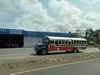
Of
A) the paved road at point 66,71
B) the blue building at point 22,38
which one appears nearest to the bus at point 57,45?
the paved road at point 66,71

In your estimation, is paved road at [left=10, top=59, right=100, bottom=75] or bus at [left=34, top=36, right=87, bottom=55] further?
bus at [left=34, top=36, right=87, bottom=55]

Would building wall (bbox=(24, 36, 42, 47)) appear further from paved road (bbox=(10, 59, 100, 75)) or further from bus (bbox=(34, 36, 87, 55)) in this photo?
paved road (bbox=(10, 59, 100, 75))

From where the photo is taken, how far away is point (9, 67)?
984cm

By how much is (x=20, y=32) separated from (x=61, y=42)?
22.5 m

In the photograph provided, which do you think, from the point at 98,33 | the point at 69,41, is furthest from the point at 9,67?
the point at 98,33

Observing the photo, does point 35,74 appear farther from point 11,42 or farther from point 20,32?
point 11,42

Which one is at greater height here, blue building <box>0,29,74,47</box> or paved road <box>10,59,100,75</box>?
blue building <box>0,29,74,47</box>

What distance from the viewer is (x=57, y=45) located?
858 inches

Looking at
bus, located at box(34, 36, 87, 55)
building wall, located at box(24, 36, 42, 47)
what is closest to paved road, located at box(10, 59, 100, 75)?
bus, located at box(34, 36, 87, 55)

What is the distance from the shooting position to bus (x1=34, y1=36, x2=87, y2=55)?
67.6 feet

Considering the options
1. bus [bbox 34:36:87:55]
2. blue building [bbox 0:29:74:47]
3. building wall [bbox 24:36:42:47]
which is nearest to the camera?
bus [bbox 34:36:87:55]

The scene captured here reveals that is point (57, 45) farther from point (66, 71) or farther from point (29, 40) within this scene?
point (29, 40)

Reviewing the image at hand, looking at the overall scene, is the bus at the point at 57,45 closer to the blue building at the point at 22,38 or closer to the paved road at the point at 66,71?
the paved road at the point at 66,71

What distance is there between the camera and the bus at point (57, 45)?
20.6 meters
